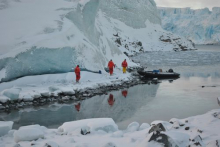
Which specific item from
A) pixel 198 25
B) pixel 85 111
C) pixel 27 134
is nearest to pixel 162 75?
pixel 85 111

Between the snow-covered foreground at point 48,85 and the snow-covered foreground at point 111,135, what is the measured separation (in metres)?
6.10

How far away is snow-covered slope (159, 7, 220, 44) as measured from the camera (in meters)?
157

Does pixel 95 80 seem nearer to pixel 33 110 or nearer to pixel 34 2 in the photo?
pixel 33 110

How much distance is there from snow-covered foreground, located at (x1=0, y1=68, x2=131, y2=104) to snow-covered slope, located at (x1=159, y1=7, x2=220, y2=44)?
151197mm

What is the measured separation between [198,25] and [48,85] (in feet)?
521

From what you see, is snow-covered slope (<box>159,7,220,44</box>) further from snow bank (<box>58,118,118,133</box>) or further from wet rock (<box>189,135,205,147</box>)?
wet rock (<box>189,135,205,147</box>)

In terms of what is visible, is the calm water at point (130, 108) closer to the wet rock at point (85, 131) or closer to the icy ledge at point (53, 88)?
the icy ledge at point (53, 88)

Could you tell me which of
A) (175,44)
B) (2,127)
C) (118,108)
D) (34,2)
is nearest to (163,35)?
(175,44)

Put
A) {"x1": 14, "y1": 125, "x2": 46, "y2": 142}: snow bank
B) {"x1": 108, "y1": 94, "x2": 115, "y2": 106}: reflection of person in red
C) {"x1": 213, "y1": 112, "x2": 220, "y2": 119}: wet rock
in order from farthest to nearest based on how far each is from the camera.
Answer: {"x1": 108, "y1": 94, "x2": 115, "y2": 106}: reflection of person in red < {"x1": 213, "y1": 112, "x2": 220, "y2": 119}: wet rock < {"x1": 14, "y1": 125, "x2": 46, "y2": 142}: snow bank

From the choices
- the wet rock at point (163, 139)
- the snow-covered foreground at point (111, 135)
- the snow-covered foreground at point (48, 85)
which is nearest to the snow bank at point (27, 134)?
the snow-covered foreground at point (111, 135)

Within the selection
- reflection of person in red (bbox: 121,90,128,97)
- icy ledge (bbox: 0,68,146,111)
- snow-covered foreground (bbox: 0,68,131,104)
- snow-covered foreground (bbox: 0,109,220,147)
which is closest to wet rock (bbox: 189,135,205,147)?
snow-covered foreground (bbox: 0,109,220,147)

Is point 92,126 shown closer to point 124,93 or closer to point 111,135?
point 111,135

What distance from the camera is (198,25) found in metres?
160

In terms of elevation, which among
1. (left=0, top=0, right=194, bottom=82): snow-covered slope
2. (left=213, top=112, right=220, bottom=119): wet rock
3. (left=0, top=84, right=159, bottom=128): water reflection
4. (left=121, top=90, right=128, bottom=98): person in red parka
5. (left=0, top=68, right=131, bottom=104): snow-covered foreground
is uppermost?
(left=0, top=0, right=194, bottom=82): snow-covered slope
